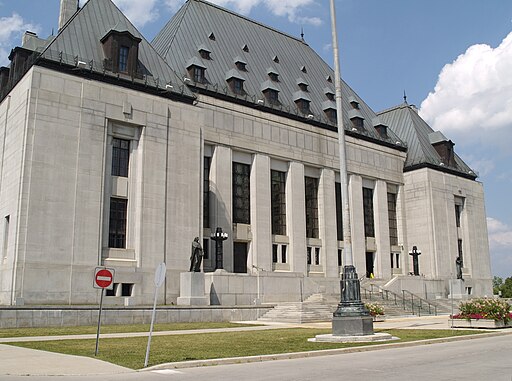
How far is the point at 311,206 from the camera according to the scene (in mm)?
49969

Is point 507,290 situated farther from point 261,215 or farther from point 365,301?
point 261,215

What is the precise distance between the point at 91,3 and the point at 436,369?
37422mm

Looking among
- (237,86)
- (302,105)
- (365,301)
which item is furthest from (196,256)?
(302,105)

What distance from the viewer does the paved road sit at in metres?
11.1

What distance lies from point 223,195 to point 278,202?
651 cm

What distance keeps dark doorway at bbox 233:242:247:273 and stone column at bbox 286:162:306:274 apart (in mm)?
4436

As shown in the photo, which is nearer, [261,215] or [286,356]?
[286,356]

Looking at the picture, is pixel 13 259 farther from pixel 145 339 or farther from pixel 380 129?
pixel 380 129

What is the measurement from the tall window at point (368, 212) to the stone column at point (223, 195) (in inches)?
687

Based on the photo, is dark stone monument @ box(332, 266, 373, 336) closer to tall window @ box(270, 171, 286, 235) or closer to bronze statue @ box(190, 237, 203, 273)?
bronze statue @ box(190, 237, 203, 273)

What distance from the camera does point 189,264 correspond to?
37.1 m

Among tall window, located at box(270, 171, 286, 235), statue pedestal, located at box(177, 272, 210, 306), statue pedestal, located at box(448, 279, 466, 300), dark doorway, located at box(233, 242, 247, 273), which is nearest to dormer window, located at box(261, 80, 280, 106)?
tall window, located at box(270, 171, 286, 235)

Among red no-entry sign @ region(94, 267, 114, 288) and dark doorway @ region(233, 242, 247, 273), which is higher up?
dark doorway @ region(233, 242, 247, 273)

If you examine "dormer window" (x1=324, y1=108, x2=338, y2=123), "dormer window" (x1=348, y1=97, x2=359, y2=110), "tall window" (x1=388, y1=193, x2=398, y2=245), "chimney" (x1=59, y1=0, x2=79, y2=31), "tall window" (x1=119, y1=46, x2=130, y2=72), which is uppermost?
"chimney" (x1=59, y1=0, x2=79, y2=31)
